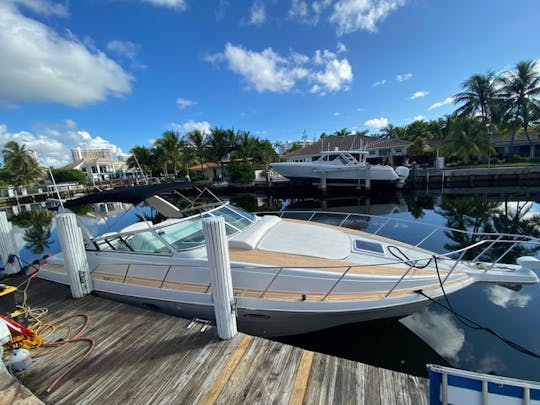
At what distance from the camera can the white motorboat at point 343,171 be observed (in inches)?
744

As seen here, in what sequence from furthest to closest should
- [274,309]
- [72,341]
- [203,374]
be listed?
[274,309]
[72,341]
[203,374]

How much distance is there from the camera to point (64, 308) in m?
3.82

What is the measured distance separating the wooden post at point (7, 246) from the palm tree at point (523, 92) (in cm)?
3807

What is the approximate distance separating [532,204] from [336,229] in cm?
1477

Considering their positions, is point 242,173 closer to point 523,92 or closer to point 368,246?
point 368,246

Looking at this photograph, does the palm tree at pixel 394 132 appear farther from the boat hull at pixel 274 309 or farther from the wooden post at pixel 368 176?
the boat hull at pixel 274 309

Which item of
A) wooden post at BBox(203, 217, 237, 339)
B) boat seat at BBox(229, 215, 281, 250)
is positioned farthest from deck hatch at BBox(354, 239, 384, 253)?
wooden post at BBox(203, 217, 237, 339)

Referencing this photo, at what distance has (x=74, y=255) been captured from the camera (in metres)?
3.94

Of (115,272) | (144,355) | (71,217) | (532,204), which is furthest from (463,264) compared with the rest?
(532,204)

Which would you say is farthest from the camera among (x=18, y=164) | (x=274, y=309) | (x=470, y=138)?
(x=18, y=164)

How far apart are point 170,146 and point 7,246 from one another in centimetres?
3291

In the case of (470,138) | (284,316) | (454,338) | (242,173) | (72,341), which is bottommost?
(454,338)

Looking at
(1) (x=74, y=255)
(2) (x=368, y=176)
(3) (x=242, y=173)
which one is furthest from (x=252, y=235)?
(3) (x=242, y=173)

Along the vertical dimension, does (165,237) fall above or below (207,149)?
below
